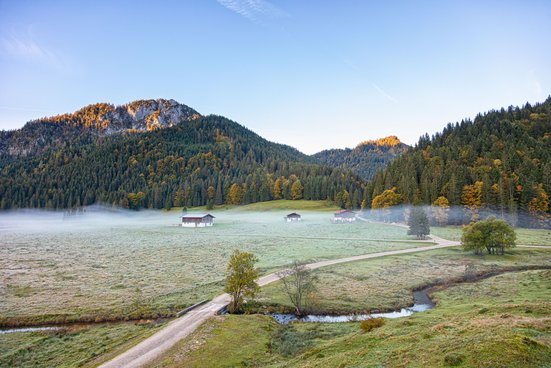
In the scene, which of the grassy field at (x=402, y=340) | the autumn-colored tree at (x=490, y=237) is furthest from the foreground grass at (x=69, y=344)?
the autumn-colored tree at (x=490, y=237)

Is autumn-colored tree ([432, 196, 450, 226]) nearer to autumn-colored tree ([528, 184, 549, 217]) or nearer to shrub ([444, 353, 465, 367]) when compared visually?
autumn-colored tree ([528, 184, 549, 217])

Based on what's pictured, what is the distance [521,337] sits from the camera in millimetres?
13156

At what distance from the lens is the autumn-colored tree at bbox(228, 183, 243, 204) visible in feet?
593

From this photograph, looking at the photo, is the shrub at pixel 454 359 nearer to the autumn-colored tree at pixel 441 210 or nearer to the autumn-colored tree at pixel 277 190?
the autumn-colored tree at pixel 441 210

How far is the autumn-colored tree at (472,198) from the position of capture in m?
105

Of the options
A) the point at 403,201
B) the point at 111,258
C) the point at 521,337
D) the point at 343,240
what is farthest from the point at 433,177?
the point at 521,337

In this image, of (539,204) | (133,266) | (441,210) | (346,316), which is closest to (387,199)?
(441,210)

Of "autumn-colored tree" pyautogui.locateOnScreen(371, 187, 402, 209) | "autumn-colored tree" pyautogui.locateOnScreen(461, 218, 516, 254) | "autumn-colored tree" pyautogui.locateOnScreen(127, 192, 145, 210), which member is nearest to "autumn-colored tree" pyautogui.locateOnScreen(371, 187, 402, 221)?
"autumn-colored tree" pyautogui.locateOnScreen(371, 187, 402, 209)

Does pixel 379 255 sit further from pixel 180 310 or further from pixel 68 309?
pixel 68 309

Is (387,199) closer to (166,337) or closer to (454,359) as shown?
(166,337)

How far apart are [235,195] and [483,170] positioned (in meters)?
119

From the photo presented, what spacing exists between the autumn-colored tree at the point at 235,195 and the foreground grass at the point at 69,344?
5951 inches

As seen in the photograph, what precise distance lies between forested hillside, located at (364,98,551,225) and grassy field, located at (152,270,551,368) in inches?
3089

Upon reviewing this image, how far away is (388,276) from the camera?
149 feet
